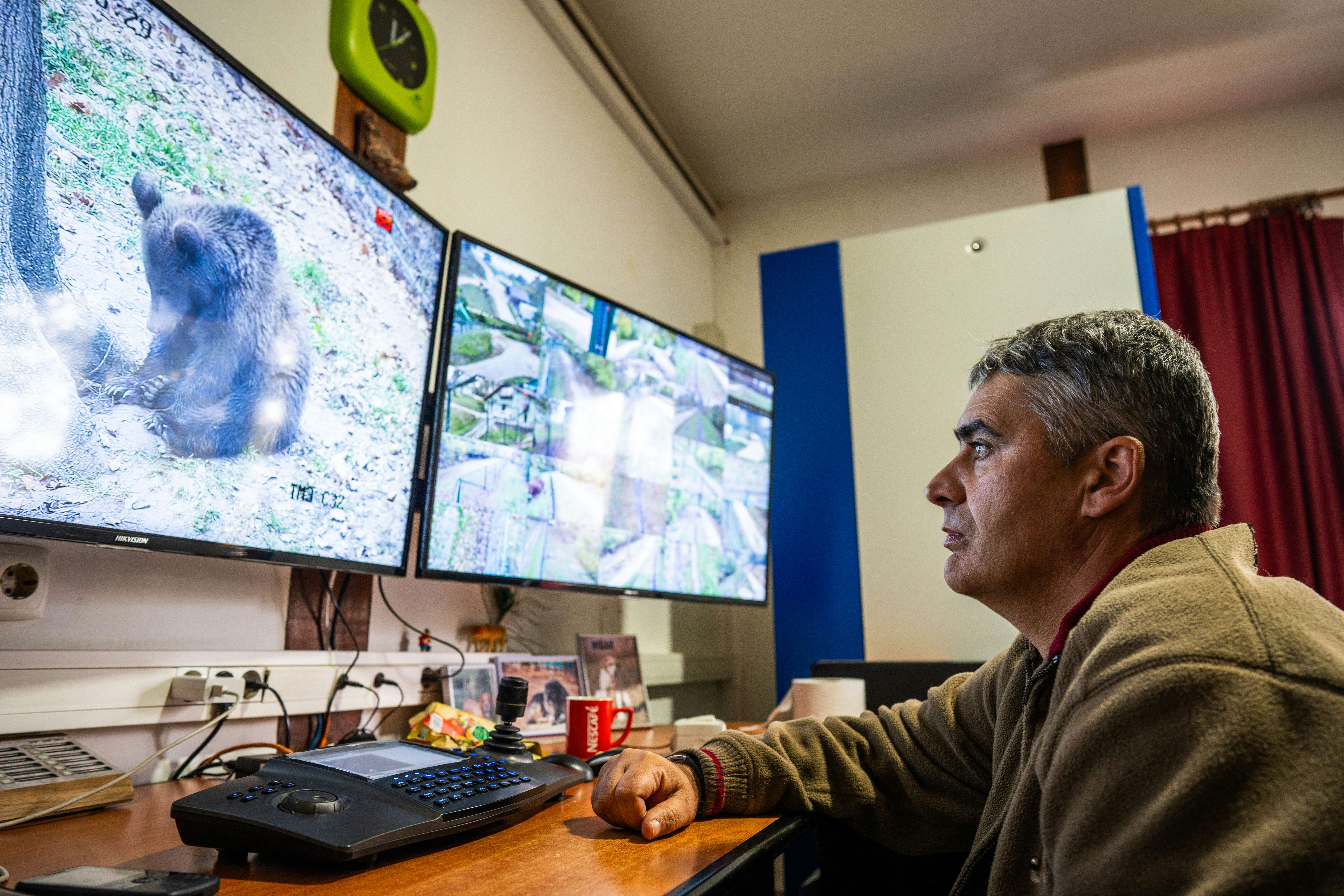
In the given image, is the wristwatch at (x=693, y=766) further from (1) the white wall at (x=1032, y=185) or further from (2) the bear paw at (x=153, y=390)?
(1) the white wall at (x=1032, y=185)

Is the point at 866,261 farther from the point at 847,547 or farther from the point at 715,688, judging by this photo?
the point at 715,688

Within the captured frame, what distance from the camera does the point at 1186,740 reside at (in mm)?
564

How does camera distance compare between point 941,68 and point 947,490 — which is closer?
point 947,490

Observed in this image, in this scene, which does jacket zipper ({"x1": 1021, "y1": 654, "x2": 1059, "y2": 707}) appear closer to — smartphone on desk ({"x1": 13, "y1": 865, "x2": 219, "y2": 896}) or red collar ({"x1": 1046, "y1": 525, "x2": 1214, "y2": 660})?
red collar ({"x1": 1046, "y1": 525, "x2": 1214, "y2": 660})

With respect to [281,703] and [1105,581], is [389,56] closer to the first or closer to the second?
[281,703]

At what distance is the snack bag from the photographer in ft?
4.33

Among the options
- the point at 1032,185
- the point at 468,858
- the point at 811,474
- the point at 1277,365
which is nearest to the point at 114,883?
the point at 468,858

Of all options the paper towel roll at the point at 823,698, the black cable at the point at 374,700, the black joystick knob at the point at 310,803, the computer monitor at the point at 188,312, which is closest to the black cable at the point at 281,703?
the black cable at the point at 374,700

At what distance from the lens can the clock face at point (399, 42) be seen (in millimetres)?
1617

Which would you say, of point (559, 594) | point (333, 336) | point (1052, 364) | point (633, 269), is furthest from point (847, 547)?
point (333, 336)

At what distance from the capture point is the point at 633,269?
293 cm

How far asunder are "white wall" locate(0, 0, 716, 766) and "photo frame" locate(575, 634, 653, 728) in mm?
271

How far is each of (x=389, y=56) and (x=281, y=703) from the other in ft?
4.16

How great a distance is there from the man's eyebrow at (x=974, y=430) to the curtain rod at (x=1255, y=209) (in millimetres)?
2421
